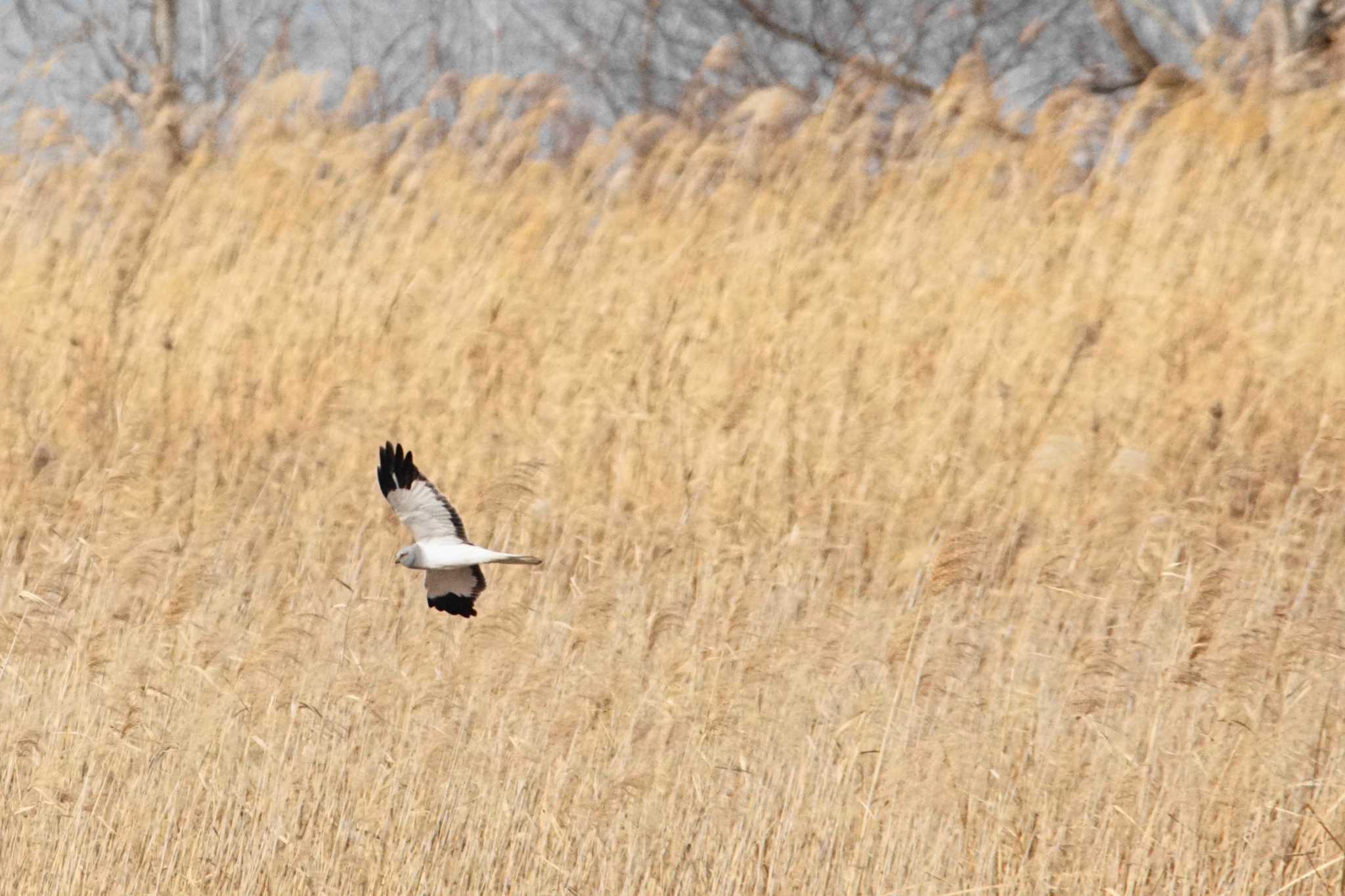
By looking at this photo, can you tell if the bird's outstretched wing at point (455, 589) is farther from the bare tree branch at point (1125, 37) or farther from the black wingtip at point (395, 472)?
the bare tree branch at point (1125, 37)

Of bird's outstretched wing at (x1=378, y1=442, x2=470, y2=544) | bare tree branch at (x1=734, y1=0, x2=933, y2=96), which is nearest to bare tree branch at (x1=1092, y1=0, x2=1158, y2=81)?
bare tree branch at (x1=734, y1=0, x2=933, y2=96)

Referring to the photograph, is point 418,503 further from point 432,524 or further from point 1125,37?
point 1125,37

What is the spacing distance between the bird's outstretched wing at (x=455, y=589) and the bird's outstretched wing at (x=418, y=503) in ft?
0.29

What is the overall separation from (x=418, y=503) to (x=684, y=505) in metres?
1.59

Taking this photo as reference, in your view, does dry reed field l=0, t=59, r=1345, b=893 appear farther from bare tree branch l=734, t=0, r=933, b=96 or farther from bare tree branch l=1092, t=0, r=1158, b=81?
bare tree branch l=734, t=0, r=933, b=96

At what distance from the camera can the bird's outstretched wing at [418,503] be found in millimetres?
3605

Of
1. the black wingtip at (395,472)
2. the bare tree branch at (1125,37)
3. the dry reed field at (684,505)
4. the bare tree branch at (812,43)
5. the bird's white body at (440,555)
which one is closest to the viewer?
the dry reed field at (684,505)

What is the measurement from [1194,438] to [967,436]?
0.72 meters

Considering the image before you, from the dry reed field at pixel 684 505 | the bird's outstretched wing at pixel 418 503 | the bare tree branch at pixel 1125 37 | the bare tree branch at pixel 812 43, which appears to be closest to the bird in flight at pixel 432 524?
the bird's outstretched wing at pixel 418 503

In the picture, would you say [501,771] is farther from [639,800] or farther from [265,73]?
[265,73]

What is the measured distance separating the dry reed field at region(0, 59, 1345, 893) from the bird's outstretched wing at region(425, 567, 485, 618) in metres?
0.11

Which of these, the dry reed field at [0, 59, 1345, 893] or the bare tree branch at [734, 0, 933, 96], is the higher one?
the bare tree branch at [734, 0, 933, 96]

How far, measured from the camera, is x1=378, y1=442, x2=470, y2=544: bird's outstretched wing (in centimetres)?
361

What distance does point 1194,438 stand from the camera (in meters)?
5.30
